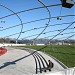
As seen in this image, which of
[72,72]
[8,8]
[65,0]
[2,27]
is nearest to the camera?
[65,0]

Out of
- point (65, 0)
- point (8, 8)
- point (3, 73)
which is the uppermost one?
point (8, 8)

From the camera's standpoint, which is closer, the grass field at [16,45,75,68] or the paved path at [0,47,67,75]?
the paved path at [0,47,67,75]

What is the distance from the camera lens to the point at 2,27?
3125cm

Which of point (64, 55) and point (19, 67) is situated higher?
point (19, 67)

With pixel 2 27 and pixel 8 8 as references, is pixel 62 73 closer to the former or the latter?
pixel 8 8

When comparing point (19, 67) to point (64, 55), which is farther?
point (64, 55)

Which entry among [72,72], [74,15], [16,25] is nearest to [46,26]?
[16,25]

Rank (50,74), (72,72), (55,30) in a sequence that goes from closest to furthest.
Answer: (50,74), (72,72), (55,30)

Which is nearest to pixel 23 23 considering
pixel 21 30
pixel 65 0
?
pixel 21 30

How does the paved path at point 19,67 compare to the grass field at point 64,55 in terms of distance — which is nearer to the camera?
the paved path at point 19,67

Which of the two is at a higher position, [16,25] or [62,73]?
[16,25]

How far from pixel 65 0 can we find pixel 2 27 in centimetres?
2408

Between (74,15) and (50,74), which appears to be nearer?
(50,74)

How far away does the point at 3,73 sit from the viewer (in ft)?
83.1
